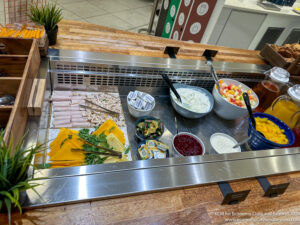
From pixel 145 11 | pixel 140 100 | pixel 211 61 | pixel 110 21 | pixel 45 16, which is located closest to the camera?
pixel 45 16

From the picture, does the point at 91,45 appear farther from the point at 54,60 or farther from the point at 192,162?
the point at 192,162

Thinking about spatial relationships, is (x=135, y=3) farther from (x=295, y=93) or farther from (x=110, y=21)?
(x=295, y=93)

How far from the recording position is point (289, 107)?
1.47 metres

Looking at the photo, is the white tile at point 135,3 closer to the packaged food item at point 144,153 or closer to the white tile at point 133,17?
the white tile at point 133,17

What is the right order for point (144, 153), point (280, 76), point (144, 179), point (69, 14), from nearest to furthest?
1. point (144, 179)
2. point (144, 153)
3. point (280, 76)
4. point (69, 14)

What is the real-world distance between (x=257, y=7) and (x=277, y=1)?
0.64 m

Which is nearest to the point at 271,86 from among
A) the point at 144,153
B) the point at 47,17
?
the point at 144,153

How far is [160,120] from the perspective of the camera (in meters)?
1.40

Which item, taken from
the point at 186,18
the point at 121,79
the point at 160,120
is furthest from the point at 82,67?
the point at 186,18

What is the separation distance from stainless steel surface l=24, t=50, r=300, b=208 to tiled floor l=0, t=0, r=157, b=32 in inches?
148

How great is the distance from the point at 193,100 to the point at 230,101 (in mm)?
263

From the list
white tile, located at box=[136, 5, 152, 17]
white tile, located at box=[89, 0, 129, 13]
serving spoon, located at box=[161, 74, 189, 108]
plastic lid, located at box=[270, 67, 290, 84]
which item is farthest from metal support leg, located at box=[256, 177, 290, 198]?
white tile, located at box=[136, 5, 152, 17]

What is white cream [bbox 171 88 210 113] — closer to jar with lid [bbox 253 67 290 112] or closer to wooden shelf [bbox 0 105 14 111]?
jar with lid [bbox 253 67 290 112]

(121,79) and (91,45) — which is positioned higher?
(91,45)
